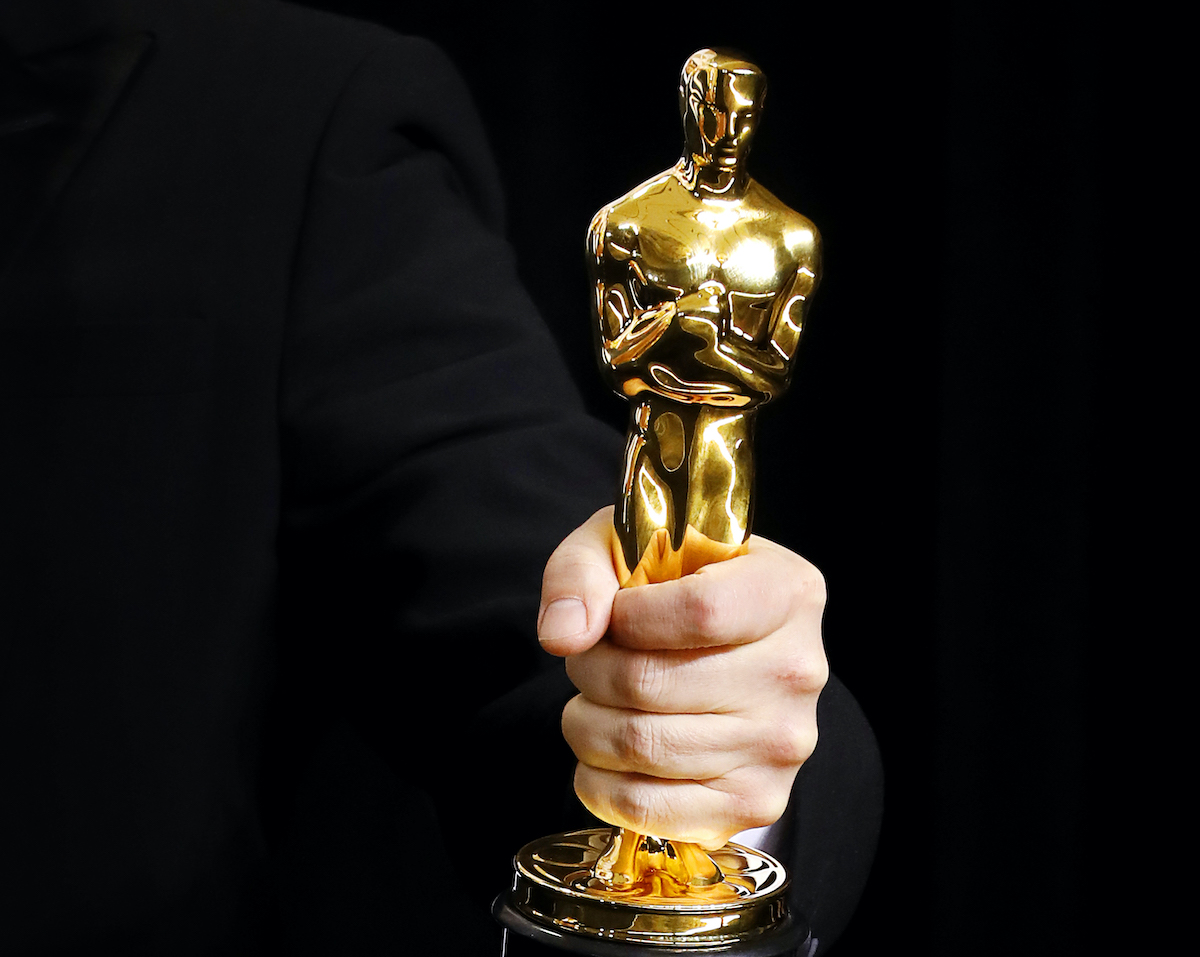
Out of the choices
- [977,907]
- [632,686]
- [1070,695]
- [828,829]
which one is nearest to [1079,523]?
[1070,695]

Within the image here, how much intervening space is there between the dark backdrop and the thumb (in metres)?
0.46

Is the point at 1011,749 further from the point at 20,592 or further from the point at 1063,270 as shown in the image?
the point at 20,592

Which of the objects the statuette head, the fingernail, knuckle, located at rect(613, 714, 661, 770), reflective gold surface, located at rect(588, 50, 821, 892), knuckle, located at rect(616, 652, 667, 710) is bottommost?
knuckle, located at rect(613, 714, 661, 770)

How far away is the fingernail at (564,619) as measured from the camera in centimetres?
32

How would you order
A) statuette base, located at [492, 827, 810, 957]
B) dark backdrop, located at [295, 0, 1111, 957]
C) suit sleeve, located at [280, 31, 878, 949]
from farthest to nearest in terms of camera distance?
dark backdrop, located at [295, 0, 1111, 957] → suit sleeve, located at [280, 31, 878, 949] → statuette base, located at [492, 827, 810, 957]

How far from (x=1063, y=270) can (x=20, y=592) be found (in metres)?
0.56

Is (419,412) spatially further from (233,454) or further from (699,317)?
(699,317)

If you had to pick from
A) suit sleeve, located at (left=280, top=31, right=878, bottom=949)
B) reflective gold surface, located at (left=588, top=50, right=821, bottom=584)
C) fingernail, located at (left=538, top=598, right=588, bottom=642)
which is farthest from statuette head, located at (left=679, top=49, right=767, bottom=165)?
suit sleeve, located at (left=280, top=31, right=878, bottom=949)

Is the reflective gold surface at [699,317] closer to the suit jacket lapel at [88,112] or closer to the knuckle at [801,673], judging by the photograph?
the knuckle at [801,673]

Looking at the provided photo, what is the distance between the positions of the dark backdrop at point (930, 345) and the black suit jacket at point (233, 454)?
11 cm

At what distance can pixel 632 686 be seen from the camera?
0.33 m

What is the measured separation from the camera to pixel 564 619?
324 millimetres

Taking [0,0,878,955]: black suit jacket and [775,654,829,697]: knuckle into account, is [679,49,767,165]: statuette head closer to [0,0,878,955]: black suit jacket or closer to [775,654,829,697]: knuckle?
[775,654,829,697]: knuckle

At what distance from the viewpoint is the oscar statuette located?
1.04 feet
